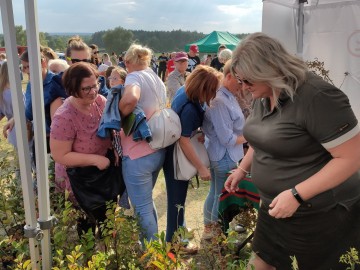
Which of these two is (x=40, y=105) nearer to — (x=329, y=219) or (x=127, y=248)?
(x=127, y=248)

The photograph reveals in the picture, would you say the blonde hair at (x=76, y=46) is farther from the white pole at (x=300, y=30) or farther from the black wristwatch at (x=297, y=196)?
the black wristwatch at (x=297, y=196)

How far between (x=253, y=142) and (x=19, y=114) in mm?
970

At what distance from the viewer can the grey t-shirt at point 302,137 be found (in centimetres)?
128

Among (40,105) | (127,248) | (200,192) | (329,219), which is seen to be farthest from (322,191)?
(200,192)

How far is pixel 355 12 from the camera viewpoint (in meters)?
3.80

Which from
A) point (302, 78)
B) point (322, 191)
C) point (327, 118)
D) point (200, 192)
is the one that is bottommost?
point (200, 192)

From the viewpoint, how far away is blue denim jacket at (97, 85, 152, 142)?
2051mm

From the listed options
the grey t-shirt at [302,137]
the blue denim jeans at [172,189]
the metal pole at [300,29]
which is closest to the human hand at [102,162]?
the blue denim jeans at [172,189]

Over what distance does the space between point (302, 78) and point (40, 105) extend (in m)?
1.00

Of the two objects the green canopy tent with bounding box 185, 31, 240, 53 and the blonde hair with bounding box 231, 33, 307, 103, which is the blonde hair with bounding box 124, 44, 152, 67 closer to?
the blonde hair with bounding box 231, 33, 307, 103

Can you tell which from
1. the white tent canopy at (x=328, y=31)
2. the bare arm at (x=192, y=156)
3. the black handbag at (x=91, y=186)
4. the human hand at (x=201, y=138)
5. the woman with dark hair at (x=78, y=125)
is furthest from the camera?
the white tent canopy at (x=328, y=31)

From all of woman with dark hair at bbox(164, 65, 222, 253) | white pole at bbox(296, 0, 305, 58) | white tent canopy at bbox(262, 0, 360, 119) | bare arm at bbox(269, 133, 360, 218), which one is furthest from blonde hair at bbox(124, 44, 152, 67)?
white pole at bbox(296, 0, 305, 58)

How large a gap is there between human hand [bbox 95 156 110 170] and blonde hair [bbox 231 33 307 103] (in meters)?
1.10

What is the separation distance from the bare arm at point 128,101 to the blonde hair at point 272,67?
880 millimetres
